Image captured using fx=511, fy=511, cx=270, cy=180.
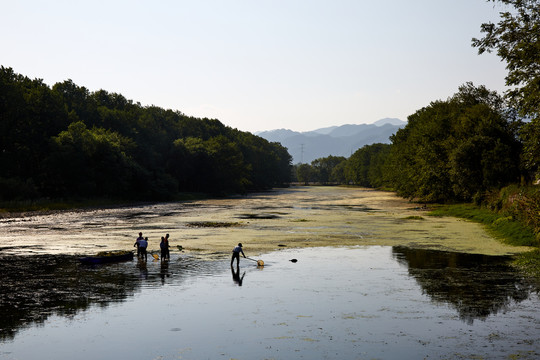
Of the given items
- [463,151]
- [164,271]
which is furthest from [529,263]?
[463,151]

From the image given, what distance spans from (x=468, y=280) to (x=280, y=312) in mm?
13456

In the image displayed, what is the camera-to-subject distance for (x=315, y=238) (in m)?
53.2

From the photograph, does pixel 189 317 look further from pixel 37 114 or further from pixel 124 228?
pixel 37 114

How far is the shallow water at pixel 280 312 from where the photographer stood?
18.8 m

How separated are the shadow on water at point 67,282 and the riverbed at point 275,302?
0.07 metres

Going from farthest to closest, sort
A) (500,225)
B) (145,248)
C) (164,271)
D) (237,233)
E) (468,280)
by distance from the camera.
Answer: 1. (237,233)
2. (500,225)
3. (145,248)
4. (164,271)
5. (468,280)

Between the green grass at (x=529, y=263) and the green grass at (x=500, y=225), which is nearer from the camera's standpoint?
the green grass at (x=529, y=263)

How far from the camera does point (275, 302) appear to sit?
1030 inches

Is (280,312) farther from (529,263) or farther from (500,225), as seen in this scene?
(500,225)

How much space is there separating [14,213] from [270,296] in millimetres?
69223

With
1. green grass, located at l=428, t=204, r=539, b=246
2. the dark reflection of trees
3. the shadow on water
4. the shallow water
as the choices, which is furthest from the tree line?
the shadow on water

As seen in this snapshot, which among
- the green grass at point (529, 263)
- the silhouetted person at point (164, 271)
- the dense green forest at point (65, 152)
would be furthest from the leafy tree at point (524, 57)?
the dense green forest at point (65, 152)

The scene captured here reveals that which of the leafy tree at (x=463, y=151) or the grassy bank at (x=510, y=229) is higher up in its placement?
the leafy tree at (x=463, y=151)

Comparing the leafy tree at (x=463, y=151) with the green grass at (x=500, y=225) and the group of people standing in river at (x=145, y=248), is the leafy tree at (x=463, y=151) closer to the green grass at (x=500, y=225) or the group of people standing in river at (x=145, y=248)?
the green grass at (x=500, y=225)
